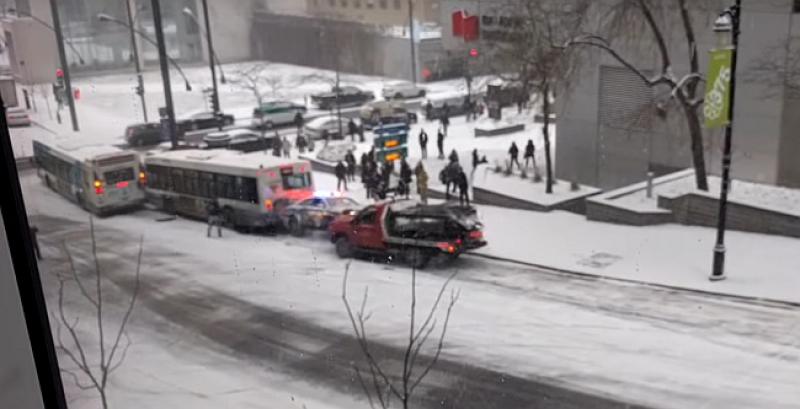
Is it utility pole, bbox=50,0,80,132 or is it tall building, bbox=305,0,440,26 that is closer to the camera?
utility pole, bbox=50,0,80,132

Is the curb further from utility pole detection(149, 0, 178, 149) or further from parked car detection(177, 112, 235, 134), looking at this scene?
utility pole detection(149, 0, 178, 149)

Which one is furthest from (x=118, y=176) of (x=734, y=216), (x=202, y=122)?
(x=734, y=216)

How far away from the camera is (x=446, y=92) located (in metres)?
3.32

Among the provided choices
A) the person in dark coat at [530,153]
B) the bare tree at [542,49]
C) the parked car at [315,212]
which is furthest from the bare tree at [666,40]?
the parked car at [315,212]

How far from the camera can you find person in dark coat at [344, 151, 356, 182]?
12.0ft

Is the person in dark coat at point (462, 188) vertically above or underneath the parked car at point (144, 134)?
underneath

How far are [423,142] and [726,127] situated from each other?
1491mm

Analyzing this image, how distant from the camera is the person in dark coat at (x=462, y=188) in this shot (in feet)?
13.0

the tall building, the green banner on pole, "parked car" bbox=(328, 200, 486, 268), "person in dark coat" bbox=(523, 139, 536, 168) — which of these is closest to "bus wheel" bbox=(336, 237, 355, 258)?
"parked car" bbox=(328, 200, 486, 268)

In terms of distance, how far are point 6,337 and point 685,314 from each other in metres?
3.17

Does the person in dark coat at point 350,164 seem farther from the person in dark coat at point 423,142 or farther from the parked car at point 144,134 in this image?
the parked car at point 144,134

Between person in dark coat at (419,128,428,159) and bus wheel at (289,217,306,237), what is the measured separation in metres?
0.97

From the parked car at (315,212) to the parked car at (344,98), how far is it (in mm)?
576

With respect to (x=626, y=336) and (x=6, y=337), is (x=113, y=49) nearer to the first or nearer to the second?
(x=6, y=337)
